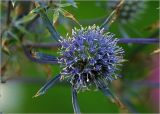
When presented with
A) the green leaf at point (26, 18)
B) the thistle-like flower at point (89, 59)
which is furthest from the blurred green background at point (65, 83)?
the thistle-like flower at point (89, 59)

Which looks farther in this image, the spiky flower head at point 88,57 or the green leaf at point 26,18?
the green leaf at point 26,18

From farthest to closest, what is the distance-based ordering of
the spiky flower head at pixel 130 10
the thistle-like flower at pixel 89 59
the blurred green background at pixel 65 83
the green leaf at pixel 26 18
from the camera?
the spiky flower head at pixel 130 10, the blurred green background at pixel 65 83, the green leaf at pixel 26 18, the thistle-like flower at pixel 89 59

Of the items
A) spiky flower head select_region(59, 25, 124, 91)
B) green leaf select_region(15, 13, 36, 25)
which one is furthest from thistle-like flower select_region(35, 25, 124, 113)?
green leaf select_region(15, 13, 36, 25)

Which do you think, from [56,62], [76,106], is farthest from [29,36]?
[76,106]

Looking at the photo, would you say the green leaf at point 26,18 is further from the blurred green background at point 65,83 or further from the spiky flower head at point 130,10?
the spiky flower head at point 130,10

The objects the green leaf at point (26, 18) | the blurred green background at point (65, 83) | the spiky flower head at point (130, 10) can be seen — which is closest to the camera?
the green leaf at point (26, 18)

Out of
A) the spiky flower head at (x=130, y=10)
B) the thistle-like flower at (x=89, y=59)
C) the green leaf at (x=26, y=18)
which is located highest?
the spiky flower head at (x=130, y=10)

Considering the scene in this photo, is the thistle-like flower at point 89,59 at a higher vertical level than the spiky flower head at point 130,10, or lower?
lower

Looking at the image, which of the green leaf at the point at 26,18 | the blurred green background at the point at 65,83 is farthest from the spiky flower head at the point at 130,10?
the green leaf at the point at 26,18
